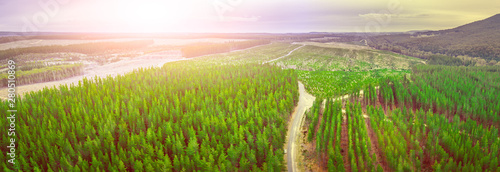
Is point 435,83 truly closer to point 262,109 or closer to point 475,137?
point 475,137

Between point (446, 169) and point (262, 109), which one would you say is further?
point (262, 109)

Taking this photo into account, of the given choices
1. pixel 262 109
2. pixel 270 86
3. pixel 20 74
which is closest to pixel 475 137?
pixel 262 109

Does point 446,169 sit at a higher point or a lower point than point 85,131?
lower

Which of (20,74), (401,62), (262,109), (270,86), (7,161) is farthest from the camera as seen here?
(401,62)

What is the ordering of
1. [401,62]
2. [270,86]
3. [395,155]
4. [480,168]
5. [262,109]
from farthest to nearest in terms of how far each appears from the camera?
[401,62] < [270,86] < [262,109] < [395,155] < [480,168]

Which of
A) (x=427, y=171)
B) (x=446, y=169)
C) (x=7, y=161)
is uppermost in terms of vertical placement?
(x=7, y=161)

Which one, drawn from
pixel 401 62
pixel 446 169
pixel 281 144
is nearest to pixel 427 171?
pixel 446 169
